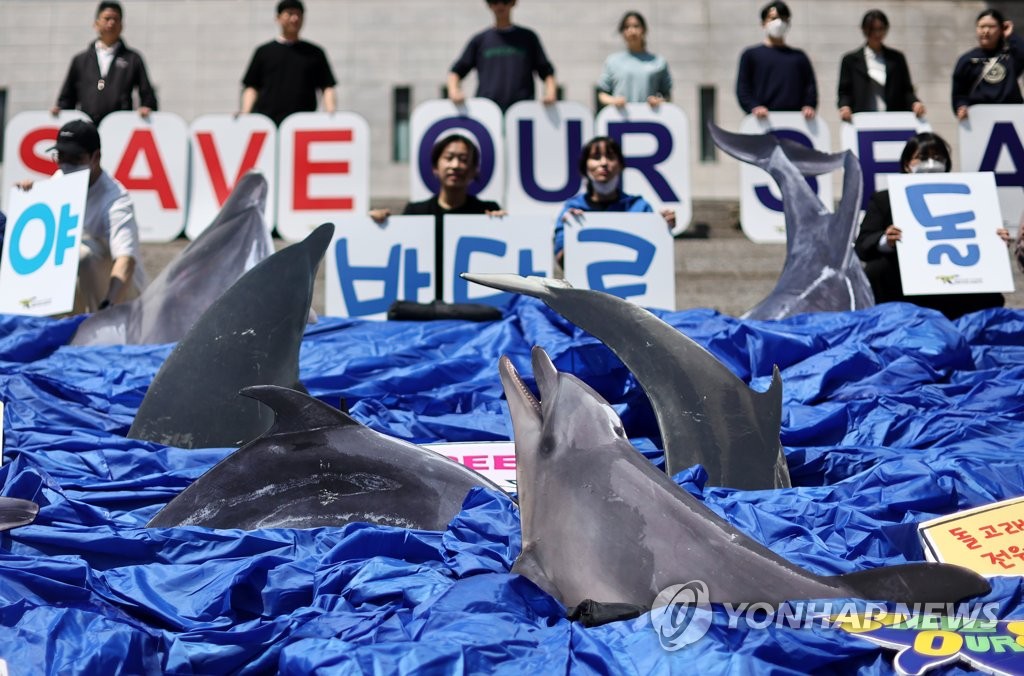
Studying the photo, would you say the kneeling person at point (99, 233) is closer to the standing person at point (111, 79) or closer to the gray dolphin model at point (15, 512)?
the standing person at point (111, 79)

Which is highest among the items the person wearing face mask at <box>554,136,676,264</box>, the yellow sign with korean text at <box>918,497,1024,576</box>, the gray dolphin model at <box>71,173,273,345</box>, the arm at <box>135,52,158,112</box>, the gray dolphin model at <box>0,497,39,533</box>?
the arm at <box>135,52,158,112</box>

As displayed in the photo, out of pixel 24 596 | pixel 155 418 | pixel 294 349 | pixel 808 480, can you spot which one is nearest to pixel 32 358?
pixel 155 418

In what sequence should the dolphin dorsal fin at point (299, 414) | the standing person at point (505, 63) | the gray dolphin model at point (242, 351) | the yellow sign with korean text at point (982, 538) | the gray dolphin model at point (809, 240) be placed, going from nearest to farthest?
the yellow sign with korean text at point (982, 538), the dolphin dorsal fin at point (299, 414), the gray dolphin model at point (242, 351), the gray dolphin model at point (809, 240), the standing person at point (505, 63)

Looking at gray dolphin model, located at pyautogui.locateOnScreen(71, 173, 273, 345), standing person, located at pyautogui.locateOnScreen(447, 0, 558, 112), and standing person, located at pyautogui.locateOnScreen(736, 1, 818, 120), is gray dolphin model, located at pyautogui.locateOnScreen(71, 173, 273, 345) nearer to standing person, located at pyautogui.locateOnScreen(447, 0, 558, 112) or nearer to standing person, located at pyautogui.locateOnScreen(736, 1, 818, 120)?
standing person, located at pyautogui.locateOnScreen(447, 0, 558, 112)

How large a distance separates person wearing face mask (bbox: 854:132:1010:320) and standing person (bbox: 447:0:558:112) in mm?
2641

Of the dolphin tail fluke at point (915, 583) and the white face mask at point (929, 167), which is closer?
the dolphin tail fluke at point (915, 583)

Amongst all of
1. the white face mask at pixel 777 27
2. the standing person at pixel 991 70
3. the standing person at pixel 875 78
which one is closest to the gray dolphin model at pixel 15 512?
the white face mask at pixel 777 27

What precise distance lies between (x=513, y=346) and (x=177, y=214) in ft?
13.0

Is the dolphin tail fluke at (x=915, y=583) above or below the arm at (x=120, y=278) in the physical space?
below

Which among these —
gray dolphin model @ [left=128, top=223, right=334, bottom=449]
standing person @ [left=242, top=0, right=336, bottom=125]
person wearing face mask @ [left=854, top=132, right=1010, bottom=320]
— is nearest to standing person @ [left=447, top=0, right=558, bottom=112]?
standing person @ [left=242, top=0, right=336, bottom=125]

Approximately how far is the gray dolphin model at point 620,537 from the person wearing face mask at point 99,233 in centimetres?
400

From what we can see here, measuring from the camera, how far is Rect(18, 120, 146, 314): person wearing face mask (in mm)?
6523

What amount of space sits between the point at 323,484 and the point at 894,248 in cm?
420

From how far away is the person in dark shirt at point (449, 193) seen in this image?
6.60 metres
